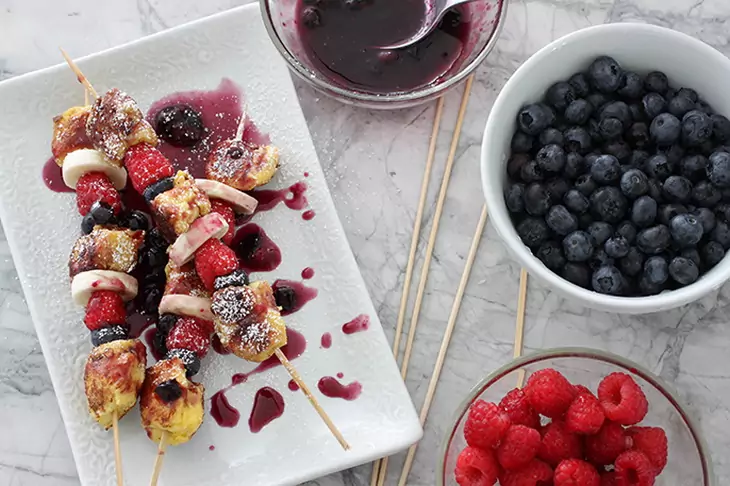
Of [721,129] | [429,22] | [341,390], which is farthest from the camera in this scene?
[429,22]

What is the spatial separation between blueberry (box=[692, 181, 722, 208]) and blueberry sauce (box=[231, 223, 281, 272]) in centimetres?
93

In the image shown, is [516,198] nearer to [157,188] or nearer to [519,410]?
[519,410]

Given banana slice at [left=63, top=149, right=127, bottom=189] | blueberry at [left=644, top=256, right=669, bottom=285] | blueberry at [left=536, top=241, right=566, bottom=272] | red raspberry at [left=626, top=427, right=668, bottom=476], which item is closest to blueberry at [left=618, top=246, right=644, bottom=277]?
blueberry at [left=644, top=256, right=669, bottom=285]

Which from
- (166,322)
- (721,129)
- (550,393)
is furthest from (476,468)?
(721,129)

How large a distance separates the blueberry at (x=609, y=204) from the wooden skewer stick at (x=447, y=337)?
15.2 inches

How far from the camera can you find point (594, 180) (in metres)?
1.75

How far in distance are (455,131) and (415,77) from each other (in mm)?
164

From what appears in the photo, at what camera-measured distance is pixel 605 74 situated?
1.82 meters

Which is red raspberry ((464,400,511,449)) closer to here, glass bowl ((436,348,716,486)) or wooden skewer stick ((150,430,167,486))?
glass bowl ((436,348,716,486))

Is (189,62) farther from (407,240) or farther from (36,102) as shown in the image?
(407,240)

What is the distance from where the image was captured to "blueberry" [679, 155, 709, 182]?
1.75 meters

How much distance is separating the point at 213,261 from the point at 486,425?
66 cm

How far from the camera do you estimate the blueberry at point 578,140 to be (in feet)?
5.83

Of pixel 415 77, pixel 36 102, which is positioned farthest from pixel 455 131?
pixel 36 102
